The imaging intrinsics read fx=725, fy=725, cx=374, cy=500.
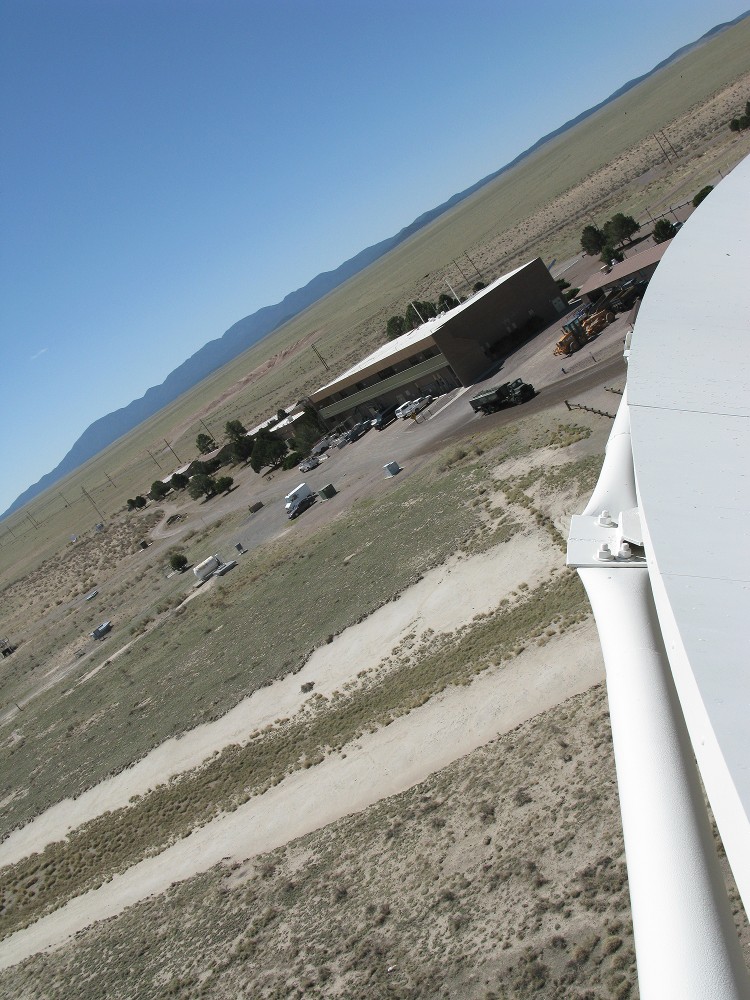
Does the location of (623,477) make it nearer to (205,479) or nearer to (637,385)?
(637,385)

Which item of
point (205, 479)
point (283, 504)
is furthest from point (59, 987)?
point (205, 479)

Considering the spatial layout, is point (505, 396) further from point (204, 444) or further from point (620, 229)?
point (204, 444)

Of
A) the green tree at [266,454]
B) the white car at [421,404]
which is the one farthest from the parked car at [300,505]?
the green tree at [266,454]

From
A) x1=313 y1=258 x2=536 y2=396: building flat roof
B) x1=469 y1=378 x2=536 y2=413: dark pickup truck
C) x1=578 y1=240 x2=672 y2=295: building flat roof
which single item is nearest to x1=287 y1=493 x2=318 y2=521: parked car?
x1=469 y1=378 x2=536 y2=413: dark pickup truck

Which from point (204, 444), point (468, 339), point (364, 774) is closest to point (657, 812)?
point (364, 774)

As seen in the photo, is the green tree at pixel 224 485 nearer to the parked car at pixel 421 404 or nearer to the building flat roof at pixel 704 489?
the parked car at pixel 421 404
